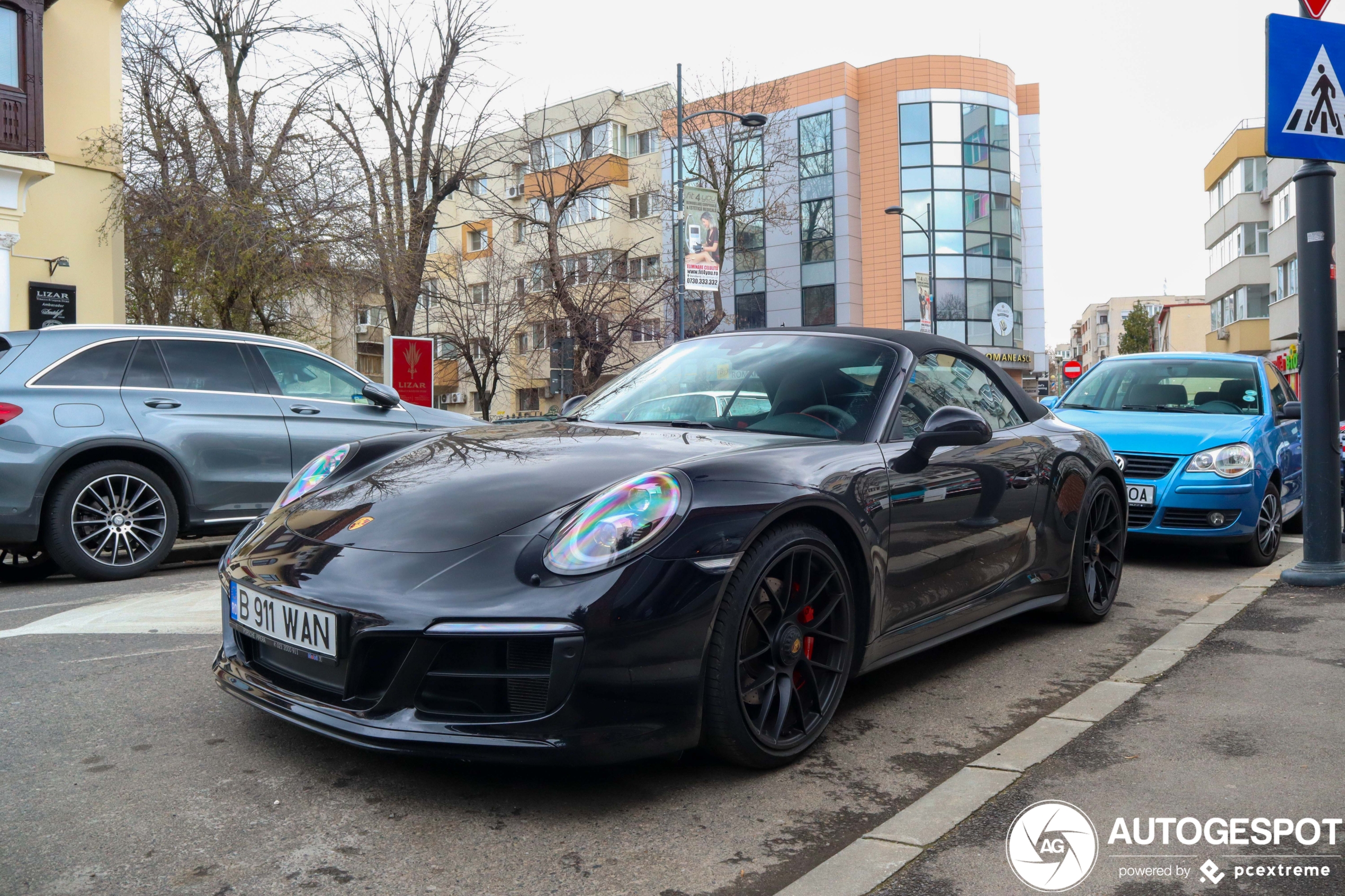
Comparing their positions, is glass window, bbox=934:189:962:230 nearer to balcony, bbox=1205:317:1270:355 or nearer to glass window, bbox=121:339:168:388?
balcony, bbox=1205:317:1270:355

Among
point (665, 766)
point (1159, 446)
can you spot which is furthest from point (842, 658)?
point (1159, 446)

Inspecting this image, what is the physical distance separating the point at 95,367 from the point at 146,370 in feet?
0.99

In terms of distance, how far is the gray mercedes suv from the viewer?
6.04 m

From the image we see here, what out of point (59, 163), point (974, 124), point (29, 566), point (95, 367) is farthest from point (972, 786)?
point (974, 124)

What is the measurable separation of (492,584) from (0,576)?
560 centimetres

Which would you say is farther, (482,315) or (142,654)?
(482,315)

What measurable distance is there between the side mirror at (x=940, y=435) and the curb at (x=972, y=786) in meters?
0.94

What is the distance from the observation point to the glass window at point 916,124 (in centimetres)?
4322

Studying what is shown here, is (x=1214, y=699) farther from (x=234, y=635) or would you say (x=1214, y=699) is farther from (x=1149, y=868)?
(x=234, y=635)

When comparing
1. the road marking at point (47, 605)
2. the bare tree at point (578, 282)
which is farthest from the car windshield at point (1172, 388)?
the bare tree at point (578, 282)

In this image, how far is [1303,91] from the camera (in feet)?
18.8

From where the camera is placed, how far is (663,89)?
39844 millimetres

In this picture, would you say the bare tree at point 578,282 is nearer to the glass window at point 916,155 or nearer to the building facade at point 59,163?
the building facade at point 59,163

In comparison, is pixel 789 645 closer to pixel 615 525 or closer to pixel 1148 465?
pixel 615 525
